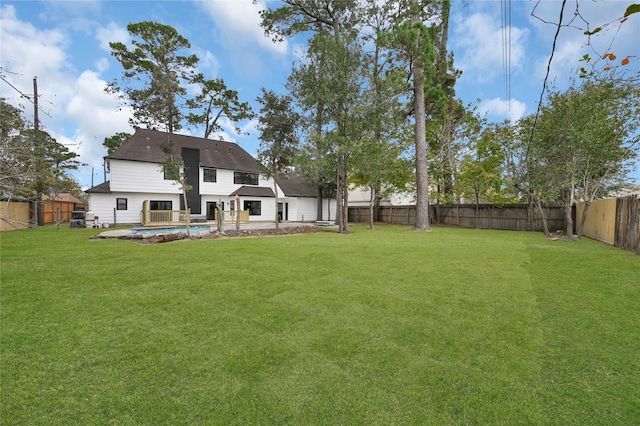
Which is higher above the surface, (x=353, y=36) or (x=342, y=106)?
(x=353, y=36)

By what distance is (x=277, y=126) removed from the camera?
602 inches

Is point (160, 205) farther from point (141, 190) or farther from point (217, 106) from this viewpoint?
point (217, 106)

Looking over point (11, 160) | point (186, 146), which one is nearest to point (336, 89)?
point (11, 160)

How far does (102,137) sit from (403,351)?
3196 centimetres

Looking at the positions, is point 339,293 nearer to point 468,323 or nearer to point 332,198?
point 468,323

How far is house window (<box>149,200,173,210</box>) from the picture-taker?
68.2 feet

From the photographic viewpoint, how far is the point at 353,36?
14109mm

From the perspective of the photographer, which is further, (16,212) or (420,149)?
(16,212)

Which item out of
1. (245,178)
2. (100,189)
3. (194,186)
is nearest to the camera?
(100,189)

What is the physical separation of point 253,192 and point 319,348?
2177 centimetres

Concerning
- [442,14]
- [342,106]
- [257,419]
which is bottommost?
[257,419]

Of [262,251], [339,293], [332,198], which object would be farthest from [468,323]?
[332,198]

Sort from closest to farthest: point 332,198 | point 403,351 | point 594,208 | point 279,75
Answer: point 403,351 → point 594,208 → point 279,75 → point 332,198

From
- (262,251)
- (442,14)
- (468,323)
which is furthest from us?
(442,14)
